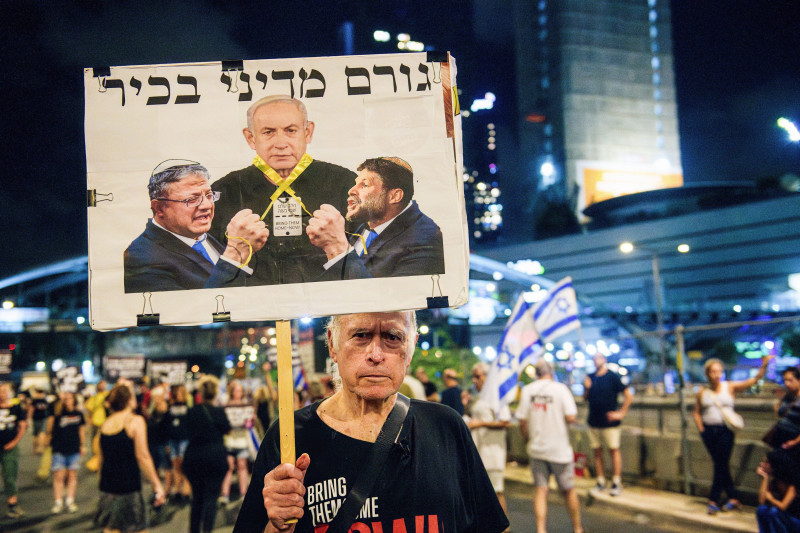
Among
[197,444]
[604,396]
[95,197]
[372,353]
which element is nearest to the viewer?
[95,197]

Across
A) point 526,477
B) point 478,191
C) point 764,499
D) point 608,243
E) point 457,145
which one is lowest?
point 526,477

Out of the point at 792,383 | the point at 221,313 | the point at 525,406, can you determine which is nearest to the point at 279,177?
the point at 221,313

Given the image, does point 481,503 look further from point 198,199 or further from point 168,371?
point 168,371

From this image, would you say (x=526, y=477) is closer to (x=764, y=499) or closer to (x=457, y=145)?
(x=764, y=499)

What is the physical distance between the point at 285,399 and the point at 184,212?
816 mm

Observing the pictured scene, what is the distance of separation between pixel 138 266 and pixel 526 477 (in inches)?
491

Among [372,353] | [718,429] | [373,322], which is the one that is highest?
[373,322]

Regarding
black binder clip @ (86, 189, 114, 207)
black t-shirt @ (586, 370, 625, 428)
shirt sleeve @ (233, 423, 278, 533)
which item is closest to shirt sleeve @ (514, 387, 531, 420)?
black t-shirt @ (586, 370, 625, 428)

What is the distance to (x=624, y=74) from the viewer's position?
97.3 m

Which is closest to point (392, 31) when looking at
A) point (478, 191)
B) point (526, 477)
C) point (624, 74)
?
point (478, 191)

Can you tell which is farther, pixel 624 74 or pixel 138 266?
pixel 624 74

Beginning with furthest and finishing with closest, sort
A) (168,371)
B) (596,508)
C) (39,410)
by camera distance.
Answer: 1. (39,410)
2. (168,371)
3. (596,508)

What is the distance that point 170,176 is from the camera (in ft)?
8.98

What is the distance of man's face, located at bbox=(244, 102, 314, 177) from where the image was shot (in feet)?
9.04
